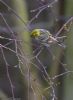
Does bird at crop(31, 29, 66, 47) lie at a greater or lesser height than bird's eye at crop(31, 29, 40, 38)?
lesser

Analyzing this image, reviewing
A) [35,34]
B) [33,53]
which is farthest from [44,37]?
[33,53]

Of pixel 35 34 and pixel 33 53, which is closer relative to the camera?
pixel 35 34

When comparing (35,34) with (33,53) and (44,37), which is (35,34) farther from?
(33,53)

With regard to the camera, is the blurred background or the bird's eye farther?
the blurred background

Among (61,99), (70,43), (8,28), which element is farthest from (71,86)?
(8,28)

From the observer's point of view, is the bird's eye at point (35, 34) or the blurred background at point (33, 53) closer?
the bird's eye at point (35, 34)

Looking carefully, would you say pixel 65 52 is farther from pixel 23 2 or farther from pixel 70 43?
pixel 23 2

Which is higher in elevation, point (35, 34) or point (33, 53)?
point (35, 34)

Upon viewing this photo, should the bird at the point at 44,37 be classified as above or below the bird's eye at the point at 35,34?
below
